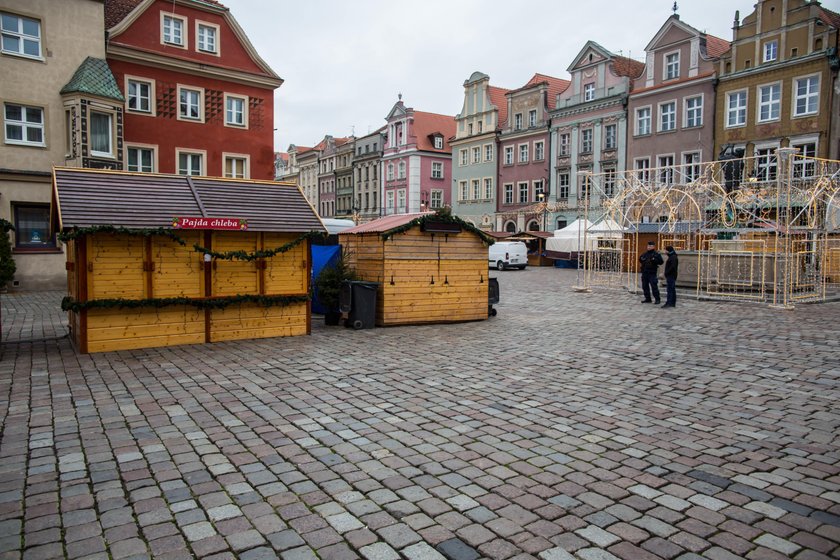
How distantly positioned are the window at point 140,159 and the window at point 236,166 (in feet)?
11.3

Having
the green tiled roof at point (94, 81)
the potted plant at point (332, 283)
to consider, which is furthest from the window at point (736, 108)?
the green tiled roof at point (94, 81)

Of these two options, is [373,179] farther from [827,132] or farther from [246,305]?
[246,305]

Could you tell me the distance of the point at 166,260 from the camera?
10445 mm

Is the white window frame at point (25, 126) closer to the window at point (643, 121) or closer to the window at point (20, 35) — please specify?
the window at point (20, 35)

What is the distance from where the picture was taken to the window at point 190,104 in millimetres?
27875

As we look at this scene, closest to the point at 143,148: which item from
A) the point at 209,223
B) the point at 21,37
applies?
the point at 21,37

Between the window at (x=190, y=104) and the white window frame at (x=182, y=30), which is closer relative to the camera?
the white window frame at (x=182, y=30)

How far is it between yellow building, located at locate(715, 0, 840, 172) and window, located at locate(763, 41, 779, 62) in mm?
49

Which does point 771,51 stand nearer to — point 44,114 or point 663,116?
point 663,116

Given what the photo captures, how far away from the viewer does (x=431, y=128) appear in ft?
229

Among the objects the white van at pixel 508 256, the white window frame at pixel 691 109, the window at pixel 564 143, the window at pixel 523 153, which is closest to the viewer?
the white window frame at pixel 691 109

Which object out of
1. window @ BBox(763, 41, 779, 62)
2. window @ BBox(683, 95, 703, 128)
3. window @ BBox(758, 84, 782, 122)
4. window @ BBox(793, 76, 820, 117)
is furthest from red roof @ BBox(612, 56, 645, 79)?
window @ BBox(793, 76, 820, 117)

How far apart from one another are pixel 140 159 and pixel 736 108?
105 ft

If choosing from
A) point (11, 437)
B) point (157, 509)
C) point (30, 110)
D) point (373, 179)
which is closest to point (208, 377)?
point (11, 437)
